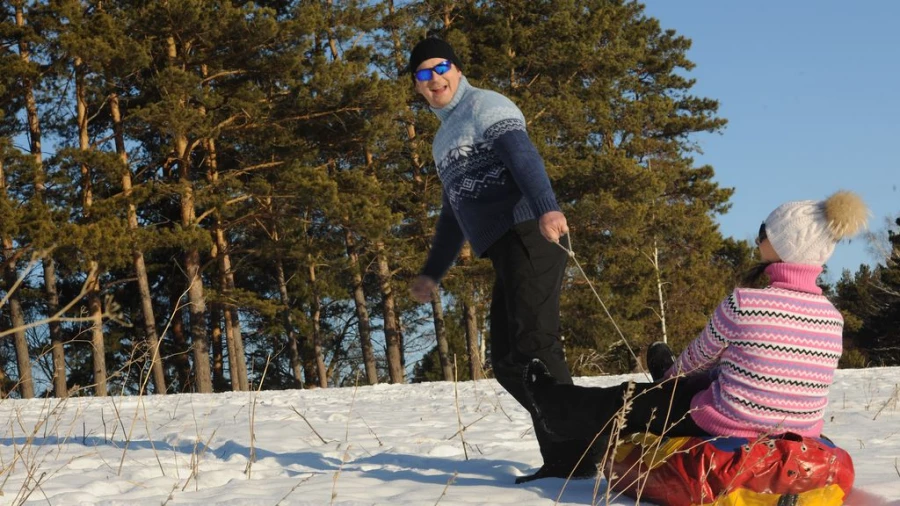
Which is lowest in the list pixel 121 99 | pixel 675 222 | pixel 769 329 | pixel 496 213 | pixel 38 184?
pixel 769 329

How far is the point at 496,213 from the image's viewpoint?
10.6 feet

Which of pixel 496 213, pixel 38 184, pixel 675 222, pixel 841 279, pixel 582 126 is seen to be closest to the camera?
pixel 496 213

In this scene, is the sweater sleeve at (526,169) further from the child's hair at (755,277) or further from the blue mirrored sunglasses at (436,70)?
the child's hair at (755,277)

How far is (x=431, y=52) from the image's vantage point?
344 cm

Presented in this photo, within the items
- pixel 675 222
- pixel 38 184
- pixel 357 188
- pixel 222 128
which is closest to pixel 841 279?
pixel 675 222

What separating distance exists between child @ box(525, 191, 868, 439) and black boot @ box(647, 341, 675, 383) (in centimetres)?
43

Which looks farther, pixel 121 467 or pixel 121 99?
pixel 121 99

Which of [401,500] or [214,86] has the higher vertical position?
[214,86]

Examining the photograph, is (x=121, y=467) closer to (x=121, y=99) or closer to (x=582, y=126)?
(x=121, y=99)

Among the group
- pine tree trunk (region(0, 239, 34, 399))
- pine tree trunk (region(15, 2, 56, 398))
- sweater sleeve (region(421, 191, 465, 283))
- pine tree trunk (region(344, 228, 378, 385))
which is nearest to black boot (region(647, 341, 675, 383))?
sweater sleeve (region(421, 191, 465, 283))

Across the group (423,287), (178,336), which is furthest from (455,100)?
(178,336)

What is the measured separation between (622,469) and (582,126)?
60.9 feet

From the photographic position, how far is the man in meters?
3.06

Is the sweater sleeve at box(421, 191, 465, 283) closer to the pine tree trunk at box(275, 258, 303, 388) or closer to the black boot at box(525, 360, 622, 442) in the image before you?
the black boot at box(525, 360, 622, 442)
